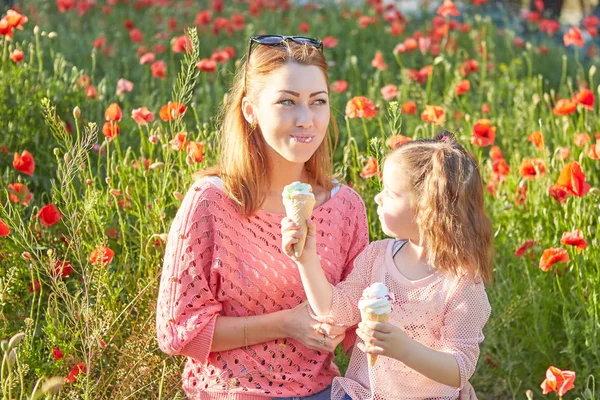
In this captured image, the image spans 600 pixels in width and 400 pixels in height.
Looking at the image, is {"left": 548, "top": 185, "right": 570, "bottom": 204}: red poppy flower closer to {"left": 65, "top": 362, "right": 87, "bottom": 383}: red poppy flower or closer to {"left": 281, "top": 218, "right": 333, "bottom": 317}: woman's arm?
{"left": 281, "top": 218, "right": 333, "bottom": 317}: woman's arm

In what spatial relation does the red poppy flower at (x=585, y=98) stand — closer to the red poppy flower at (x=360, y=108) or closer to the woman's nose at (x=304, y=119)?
the red poppy flower at (x=360, y=108)

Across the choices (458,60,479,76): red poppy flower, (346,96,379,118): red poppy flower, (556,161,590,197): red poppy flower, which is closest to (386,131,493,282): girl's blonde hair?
(556,161,590,197): red poppy flower

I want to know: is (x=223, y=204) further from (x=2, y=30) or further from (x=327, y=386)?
(x=2, y=30)

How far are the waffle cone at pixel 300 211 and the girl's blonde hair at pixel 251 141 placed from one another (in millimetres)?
333

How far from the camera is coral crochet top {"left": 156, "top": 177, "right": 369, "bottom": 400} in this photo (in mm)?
2680

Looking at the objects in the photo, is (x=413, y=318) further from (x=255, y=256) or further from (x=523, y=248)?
(x=523, y=248)

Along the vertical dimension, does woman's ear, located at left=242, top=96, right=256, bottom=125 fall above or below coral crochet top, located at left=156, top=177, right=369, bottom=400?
above

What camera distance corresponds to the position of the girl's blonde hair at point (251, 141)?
107 inches

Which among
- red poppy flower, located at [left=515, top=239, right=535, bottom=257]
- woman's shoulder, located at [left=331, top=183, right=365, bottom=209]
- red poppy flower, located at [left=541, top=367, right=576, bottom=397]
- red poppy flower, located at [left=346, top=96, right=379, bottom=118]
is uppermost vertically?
red poppy flower, located at [left=346, top=96, right=379, bottom=118]

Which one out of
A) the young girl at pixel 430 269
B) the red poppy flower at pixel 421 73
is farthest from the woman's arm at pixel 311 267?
the red poppy flower at pixel 421 73

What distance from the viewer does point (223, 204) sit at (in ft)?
8.93

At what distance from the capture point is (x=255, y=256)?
2742 millimetres

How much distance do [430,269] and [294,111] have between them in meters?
0.54

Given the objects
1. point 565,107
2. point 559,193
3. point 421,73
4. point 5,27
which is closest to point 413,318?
point 559,193
